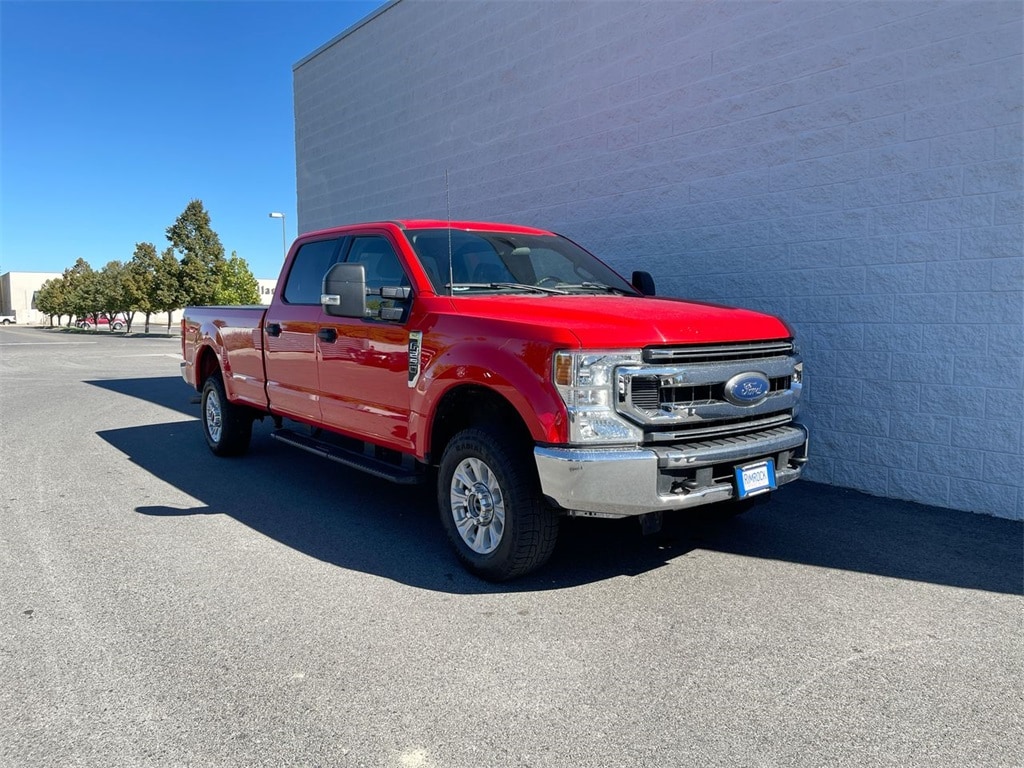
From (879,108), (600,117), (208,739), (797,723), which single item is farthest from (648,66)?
(208,739)

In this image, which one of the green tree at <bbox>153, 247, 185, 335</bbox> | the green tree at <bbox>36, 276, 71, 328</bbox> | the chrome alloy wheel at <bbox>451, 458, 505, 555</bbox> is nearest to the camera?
the chrome alloy wheel at <bbox>451, 458, 505, 555</bbox>

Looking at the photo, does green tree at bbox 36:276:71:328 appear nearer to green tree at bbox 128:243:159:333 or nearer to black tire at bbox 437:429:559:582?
green tree at bbox 128:243:159:333

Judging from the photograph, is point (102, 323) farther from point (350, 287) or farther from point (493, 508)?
point (493, 508)

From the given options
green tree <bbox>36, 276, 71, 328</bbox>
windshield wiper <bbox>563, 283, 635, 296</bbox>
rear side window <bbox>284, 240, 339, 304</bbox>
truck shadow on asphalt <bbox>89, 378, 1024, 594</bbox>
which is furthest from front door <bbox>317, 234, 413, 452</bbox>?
green tree <bbox>36, 276, 71, 328</bbox>

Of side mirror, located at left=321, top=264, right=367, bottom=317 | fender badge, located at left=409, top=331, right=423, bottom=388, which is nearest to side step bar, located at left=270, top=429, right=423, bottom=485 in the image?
fender badge, located at left=409, top=331, right=423, bottom=388

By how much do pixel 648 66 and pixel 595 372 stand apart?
5.53 metres

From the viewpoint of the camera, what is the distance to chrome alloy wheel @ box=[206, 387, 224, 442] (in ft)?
24.7

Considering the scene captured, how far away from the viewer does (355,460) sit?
17.0 feet

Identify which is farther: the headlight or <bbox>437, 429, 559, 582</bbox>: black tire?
<bbox>437, 429, 559, 582</bbox>: black tire

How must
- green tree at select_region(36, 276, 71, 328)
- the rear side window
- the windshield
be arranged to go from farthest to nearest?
green tree at select_region(36, 276, 71, 328), the rear side window, the windshield

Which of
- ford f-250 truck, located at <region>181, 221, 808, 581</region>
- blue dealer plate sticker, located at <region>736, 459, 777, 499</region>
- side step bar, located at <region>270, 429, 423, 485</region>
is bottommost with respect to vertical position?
side step bar, located at <region>270, 429, 423, 485</region>

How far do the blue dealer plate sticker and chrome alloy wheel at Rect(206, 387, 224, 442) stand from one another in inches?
208

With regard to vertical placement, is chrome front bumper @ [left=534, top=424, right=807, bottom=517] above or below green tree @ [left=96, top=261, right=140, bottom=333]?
below

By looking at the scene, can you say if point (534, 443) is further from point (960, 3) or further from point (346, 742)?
point (960, 3)
